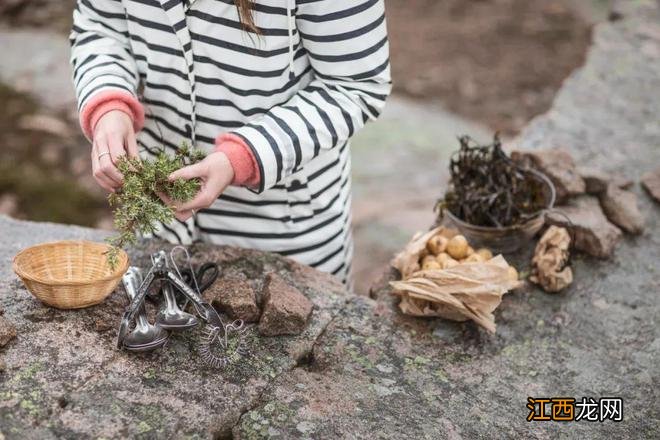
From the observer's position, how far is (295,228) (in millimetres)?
2459

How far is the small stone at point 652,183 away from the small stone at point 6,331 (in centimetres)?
253

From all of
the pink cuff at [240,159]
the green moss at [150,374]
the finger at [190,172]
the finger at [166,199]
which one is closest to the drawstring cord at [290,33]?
the pink cuff at [240,159]

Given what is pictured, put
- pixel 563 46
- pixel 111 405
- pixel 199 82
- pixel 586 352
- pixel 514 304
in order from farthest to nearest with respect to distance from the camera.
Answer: pixel 563 46, pixel 514 304, pixel 586 352, pixel 199 82, pixel 111 405

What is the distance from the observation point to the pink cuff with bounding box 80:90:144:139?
212cm

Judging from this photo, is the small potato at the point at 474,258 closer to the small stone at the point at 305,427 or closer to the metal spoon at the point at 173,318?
the small stone at the point at 305,427

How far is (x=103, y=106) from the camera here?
2.12 metres

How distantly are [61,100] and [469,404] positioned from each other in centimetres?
478

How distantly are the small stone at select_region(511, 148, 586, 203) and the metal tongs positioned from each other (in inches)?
59.3

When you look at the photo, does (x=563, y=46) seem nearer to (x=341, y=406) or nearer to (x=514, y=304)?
(x=514, y=304)

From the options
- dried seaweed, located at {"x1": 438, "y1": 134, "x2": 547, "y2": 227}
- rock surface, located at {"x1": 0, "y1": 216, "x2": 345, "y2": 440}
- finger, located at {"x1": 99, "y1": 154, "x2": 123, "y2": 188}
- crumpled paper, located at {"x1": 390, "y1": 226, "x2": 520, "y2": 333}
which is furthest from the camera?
dried seaweed, located at {"x1": 438, "y1": 134, "x2": 547, "y2": 227}

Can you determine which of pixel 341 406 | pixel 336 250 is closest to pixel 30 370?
pixel 341 406

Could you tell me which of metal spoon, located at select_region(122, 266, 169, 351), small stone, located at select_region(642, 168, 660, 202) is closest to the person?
metal spoon, located at select_region(122, 266, 169, 351)

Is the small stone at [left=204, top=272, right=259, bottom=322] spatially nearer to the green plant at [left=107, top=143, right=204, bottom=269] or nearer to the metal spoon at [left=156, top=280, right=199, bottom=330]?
the metal spoon at [left=156, top=280, right=199, bottom=330]

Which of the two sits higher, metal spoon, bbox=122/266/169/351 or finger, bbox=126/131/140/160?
finger, bbox=126/131/140/160
